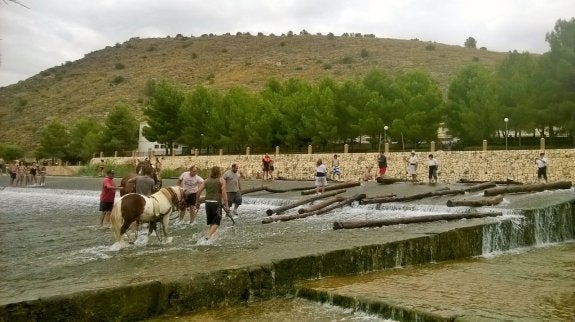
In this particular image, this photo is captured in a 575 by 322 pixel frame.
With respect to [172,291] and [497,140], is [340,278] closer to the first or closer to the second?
[172,291]

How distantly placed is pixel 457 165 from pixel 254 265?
26744 millimetres

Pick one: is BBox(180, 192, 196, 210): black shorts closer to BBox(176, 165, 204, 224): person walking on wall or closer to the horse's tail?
BBox(176, 165, 204, 224): person walking on wall

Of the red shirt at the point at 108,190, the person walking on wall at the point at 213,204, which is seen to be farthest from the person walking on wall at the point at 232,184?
the person walking on wall at the point at 213,204

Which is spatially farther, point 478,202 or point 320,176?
point 320,176

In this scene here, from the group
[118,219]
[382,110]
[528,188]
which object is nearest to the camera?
[118,219]

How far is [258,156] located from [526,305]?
130 ft

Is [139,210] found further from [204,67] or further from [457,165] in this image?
[204,67]

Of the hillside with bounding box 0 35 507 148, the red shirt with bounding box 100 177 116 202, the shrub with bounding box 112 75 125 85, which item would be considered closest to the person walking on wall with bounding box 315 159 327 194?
the red shirt with bounding box 100 177 116 202

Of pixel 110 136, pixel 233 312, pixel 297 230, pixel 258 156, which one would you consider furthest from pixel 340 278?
pixel 110 136

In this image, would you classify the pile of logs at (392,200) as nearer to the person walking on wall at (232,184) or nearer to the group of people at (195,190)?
the person walking on wall at (232,184)

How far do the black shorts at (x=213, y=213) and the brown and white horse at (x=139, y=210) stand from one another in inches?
35.6

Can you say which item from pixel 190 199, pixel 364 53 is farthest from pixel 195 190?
pixel 364 53

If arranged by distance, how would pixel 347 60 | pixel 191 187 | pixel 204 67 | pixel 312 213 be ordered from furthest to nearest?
Result: pixel 204 67, pixel 347 60, pixel 312 213, pixel 191 187

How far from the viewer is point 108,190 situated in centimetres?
1544
